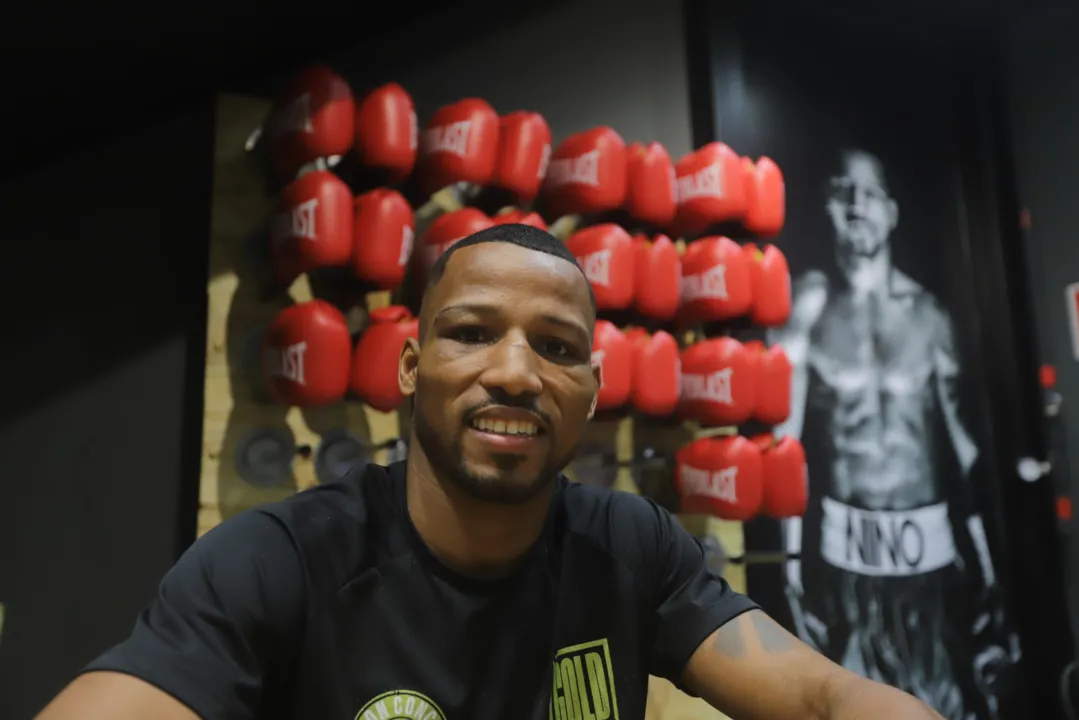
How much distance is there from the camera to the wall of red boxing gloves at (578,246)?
202 cm

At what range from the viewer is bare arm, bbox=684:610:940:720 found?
1.01 meters

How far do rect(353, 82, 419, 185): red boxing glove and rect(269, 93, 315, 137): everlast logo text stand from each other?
0.45 feet

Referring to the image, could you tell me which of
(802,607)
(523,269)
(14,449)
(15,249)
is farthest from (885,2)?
(14,449)

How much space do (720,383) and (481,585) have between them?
1.45 m

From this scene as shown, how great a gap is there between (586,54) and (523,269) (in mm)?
1958

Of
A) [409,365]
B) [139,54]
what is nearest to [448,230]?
[139,54]

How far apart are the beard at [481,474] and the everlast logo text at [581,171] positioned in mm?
1432

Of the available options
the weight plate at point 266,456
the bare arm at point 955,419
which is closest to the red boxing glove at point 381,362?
the weight plate at point 266,456

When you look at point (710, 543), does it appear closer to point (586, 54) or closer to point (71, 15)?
point (586, 54)

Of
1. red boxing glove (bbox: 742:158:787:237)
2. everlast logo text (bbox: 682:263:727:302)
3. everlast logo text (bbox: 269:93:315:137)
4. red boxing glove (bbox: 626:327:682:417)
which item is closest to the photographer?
everlast logo text (bbox: 269:93:315:137)

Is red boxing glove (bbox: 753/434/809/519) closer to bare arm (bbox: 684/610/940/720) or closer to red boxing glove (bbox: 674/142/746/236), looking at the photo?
red boxing glove (bbox: 674/142/746/236)

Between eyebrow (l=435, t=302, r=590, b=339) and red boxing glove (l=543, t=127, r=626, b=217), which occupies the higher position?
red boxing glove (l=543, t=127, r=626, b=217)

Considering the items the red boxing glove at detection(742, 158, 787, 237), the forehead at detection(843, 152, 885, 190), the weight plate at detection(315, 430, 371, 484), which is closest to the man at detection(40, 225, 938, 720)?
the weight plate at detection(315, 430, 371, 484)

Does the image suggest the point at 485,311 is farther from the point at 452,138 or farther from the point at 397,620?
the point at 452,138
